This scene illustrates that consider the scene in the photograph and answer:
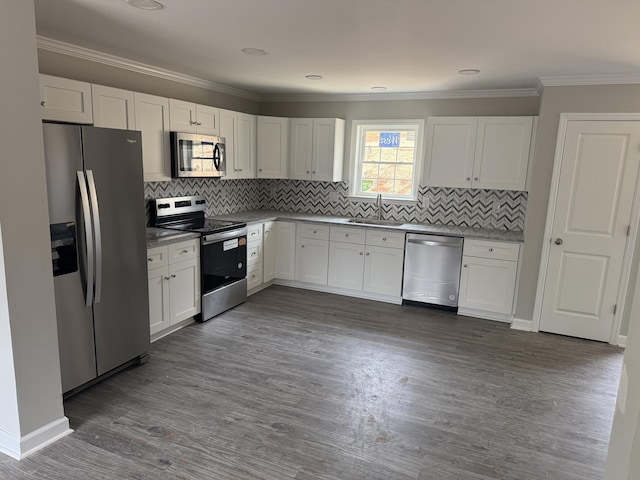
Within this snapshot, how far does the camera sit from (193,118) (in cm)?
435

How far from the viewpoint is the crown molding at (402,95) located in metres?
4.68

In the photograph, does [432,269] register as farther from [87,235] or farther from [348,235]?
[87,235]

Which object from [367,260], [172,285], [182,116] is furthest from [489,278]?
[182,116]

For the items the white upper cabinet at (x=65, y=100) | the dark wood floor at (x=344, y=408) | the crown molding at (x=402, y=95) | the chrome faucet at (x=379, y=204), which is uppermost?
A: the crown molding at (x=402, y=95)

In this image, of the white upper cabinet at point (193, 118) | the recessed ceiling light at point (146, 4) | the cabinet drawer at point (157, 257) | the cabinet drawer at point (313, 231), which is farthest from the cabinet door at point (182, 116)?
the cabinet drawer at point (313, 231)

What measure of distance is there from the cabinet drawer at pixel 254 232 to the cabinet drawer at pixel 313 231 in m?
0.53

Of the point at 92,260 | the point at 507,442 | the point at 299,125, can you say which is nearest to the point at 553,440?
the point at 507,442

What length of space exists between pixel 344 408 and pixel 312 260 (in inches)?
105

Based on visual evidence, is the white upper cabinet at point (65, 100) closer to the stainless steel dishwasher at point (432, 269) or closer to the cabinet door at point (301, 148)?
the cabinet door at point (301, 148)

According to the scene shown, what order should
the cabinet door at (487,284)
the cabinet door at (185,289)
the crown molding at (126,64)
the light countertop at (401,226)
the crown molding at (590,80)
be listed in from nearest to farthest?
the crown molding at (126,64), the crown molding at (590,80), the cabinet door at (185,289), the cabinet door at (487,284), the light countertop at (401,226)

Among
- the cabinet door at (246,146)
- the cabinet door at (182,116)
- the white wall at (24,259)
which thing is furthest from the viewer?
the cabinet door at (246,146)

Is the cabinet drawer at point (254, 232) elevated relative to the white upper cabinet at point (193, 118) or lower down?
lower down

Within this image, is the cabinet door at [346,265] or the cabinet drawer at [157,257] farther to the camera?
the cabinet door at [346,265]

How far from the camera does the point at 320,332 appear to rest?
13.5ft
